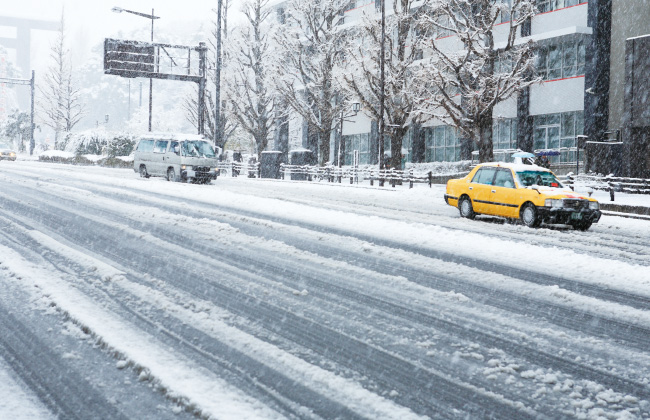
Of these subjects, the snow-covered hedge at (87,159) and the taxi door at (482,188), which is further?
the snow-covered hedge at (87,159)

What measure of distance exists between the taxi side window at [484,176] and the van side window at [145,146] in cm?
1678

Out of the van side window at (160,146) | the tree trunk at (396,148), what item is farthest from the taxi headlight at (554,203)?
the tree trunk at (396,148)

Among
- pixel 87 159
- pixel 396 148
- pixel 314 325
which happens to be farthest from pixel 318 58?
pixel 314 325

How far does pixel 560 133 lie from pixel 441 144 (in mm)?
9413

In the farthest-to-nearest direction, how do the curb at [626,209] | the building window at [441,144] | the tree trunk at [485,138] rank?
the building window at [441,144] → the tree trunk at [485,138] → the curb at [626,209]

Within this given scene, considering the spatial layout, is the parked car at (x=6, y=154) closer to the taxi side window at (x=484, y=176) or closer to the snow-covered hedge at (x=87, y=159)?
the snow-covered hedge at (x=87, y=159)

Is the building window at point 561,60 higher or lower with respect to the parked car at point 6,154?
higher

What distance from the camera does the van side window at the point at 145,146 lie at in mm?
28895

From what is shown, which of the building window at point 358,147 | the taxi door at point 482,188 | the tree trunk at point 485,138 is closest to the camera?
the taxi door at point 482,188

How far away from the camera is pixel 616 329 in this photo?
5.87m

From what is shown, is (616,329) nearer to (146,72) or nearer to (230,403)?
(230,403)

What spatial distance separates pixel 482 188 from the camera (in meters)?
15.9

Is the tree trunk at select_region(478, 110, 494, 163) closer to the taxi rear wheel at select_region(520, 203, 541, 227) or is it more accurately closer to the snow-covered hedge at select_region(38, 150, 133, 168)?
the taxi rear wheel at select_region(520, 203, 541, 227)

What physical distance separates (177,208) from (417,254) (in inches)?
286
